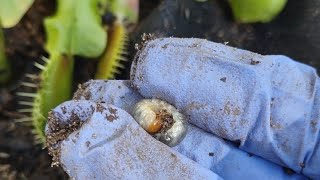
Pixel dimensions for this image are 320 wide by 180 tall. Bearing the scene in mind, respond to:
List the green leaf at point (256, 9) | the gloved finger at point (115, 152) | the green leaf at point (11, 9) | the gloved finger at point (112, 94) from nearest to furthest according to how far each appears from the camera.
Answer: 1. the gloved finger at point (115, 152)
2. the gloved finger at point (112, 94)
3. the green leaf at point (11, 9)
4. the green leaf at point (256, 9)

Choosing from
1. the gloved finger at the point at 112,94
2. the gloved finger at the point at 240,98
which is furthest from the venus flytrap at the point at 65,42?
the gloved finger at the point at 240,98

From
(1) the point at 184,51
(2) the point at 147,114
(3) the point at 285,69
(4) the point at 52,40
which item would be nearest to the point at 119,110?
(2) the point at 147,114

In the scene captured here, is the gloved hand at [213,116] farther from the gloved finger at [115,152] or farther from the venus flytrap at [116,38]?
the venus flytrap at [116,38]

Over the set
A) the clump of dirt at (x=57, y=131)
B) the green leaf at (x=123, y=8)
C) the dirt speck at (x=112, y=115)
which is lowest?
the clump of dirt at (x=57, y=131)

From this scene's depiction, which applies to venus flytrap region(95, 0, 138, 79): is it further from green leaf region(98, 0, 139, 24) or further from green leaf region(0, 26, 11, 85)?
green leaf region(0, 26, 11, 85)

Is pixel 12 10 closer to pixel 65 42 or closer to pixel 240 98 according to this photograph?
pixel 65 42
